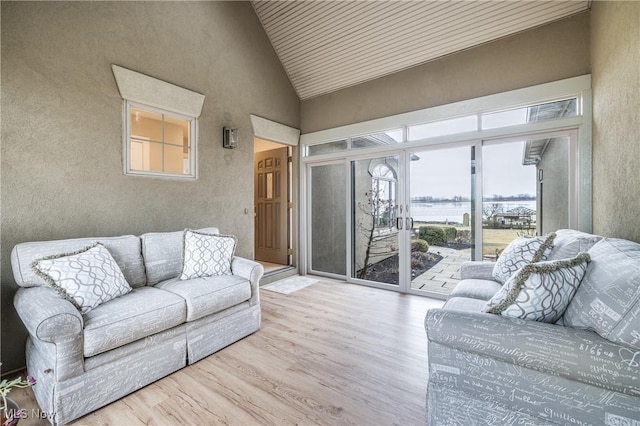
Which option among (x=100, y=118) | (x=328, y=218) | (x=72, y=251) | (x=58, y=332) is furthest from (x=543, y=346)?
(x=328, y=218)

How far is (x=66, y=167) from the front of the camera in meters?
2.47

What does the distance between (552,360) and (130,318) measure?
7.71 ft

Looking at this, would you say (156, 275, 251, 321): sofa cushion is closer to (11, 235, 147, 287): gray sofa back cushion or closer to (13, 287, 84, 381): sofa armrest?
(11, 235, 147, 287): gray sofa back cushion

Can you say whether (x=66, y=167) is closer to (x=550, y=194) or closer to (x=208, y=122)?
(x=208, y=122)

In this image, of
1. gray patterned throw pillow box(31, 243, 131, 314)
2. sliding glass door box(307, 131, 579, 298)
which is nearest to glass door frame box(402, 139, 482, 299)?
sliding glass door box(307, 131, 579, 298)

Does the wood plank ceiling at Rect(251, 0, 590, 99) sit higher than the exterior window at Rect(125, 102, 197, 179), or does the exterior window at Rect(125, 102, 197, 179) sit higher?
the wood plank ceiling at Rect(251, 0, 590, 99)

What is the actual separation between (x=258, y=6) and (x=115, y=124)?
279cm

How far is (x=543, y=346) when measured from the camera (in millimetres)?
1139

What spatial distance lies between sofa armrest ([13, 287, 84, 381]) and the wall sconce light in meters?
2.59

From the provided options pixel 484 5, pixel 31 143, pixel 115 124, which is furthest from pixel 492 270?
pixel 31 143

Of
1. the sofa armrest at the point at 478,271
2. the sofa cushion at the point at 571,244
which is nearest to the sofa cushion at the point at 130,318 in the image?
the sofa armrest at the point at 478,271

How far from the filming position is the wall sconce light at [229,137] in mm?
3766

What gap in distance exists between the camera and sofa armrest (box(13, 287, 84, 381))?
1529 mm

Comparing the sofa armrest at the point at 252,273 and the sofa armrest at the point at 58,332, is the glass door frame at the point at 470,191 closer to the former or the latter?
the sofa armrest at the point at 252,273
